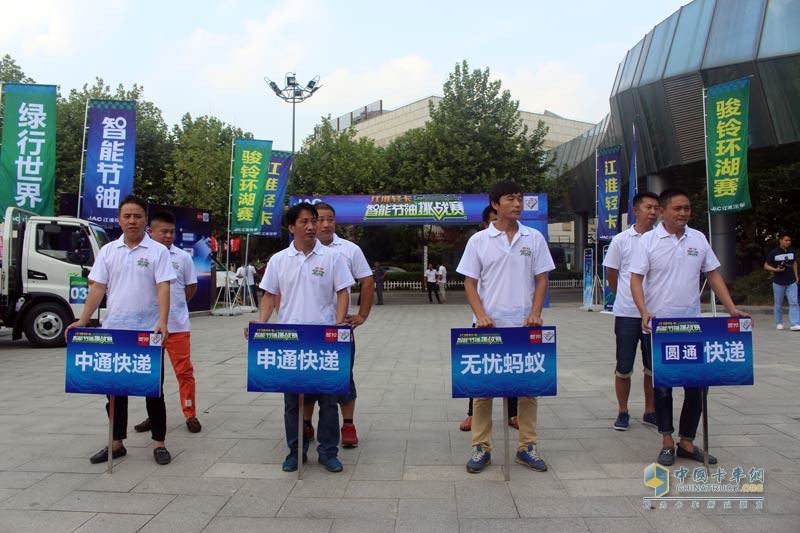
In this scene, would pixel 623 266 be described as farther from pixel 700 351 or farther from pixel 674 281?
pixel 700 351

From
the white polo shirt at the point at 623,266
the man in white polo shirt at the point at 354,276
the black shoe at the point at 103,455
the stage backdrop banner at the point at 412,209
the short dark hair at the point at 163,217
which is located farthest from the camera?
the stage backdrop banner at the point at 412,209

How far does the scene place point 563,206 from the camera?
3009 centimetres

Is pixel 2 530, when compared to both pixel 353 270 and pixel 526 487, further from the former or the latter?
pixel 526 487

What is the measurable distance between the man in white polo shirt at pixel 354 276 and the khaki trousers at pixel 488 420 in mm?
914

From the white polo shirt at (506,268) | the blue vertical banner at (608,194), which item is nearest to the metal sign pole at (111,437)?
the white polo shirt at (506,268)


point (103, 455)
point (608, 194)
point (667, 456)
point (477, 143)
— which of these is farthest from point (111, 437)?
point (477, 143)

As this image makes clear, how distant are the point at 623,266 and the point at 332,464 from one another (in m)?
2.73

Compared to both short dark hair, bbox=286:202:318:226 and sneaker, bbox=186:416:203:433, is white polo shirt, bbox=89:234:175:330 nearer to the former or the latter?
short dark hair, bbox=286:202:318:226

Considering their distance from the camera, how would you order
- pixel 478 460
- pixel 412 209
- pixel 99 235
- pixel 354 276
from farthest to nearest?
pixel 412 209, pixel 99 235, pixel 354 276, pixel 478 460

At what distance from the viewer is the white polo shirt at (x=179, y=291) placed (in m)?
4.57

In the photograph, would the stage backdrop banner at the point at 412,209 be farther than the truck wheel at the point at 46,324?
Yes

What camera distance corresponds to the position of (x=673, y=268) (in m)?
3.93

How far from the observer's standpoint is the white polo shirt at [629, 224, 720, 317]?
12.9 feet

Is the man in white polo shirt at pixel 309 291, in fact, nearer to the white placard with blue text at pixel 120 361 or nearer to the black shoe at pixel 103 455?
the white placard with blue text at pixel 120 361
